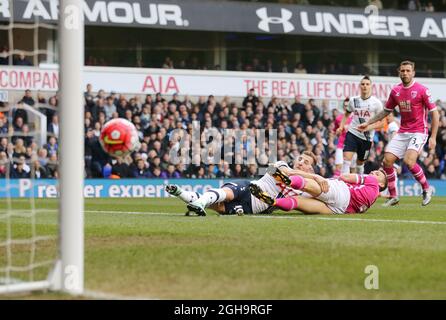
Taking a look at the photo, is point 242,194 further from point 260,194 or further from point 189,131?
point 189,131

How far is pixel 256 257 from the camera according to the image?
790cm

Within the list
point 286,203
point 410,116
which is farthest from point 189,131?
point 286,203

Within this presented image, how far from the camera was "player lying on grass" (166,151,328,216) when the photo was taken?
12508mm

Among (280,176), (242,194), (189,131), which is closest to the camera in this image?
(280,176)

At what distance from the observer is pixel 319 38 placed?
33.3 metres

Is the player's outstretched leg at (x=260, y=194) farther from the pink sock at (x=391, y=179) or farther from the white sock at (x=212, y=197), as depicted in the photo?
the pink sock at (x=391, y=179)

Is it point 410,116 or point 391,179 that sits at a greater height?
point 410,116

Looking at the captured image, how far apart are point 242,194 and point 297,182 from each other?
41.7 inches

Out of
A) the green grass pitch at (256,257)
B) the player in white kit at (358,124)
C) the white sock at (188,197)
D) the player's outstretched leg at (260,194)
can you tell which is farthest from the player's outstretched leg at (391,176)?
the white sock at (188,197)

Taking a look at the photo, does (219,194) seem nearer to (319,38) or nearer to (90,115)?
(90,115)

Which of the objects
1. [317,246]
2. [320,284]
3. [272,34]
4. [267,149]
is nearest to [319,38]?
[272,34]

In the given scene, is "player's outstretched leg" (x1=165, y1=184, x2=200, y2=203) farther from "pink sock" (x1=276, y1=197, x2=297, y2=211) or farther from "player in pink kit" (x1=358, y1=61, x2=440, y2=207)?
"player in pink kit" (x1=358, y1=61, x2=440, y2=207)

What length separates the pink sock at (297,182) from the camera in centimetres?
1227
